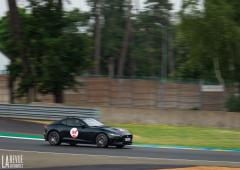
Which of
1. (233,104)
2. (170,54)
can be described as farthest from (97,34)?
(233,104)

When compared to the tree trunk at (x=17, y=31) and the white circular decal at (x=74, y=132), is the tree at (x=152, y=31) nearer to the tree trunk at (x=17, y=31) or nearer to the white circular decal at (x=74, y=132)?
the tree trunk at (x=17, y=31)

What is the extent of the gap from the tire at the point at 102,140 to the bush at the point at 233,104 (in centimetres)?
1586

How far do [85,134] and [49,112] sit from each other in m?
9.66

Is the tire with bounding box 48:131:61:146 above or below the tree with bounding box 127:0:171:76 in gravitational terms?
above

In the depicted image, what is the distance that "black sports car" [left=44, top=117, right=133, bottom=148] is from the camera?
2231 centimetres

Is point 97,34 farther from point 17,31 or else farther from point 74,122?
point 74,122

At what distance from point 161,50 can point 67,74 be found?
65.5 meters

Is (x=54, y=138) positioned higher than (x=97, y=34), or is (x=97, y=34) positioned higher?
(x=54, y=138)

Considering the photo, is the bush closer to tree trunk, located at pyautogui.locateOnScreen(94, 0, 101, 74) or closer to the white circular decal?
the white circular decal

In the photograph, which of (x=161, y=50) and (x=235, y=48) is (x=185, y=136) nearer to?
(x=235, y=48)

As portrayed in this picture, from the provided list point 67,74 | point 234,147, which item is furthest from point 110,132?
point 67,74

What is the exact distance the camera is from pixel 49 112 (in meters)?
32.1

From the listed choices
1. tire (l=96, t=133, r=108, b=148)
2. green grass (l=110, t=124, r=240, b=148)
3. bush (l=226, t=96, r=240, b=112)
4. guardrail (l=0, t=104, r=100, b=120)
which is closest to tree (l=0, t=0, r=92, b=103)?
guardrail (l=0, t=104, r=100, b=120)

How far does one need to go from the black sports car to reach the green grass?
162 inches
